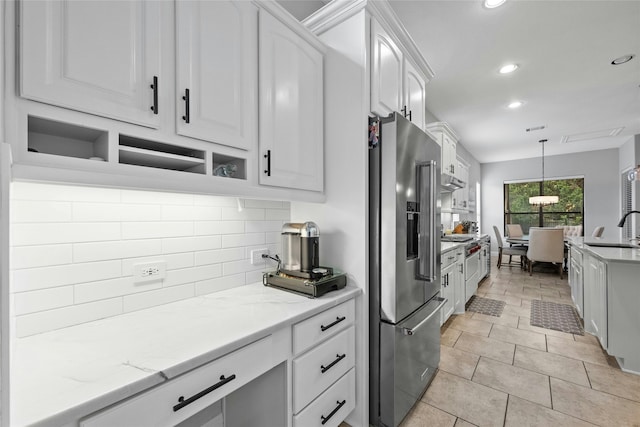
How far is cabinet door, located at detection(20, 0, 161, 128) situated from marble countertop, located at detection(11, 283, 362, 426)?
2.49ft

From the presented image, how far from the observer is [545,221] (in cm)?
807

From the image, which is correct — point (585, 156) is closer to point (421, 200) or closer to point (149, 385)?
point (421, 200)

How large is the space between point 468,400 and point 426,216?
128 centimetres

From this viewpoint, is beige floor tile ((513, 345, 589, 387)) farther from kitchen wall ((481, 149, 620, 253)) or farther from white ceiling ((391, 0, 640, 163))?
kitchen wall ((481, 149, 620, 253))

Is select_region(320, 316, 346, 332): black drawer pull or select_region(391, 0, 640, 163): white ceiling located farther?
select_region(391, 0, 640, 163): white ceiling

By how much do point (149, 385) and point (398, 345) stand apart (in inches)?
51.6

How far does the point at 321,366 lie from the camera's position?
139 cm

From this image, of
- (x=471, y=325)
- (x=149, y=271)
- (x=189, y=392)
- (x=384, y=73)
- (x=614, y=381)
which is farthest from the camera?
(x=471, y=325)

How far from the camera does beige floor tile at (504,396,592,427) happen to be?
5.67 feet

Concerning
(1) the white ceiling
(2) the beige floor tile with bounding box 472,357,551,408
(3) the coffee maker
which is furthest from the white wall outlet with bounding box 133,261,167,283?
(1) the white ceiling

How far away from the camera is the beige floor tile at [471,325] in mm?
3078

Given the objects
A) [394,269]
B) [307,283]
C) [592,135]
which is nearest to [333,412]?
[307,283]

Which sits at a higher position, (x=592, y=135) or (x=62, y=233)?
(x=592, y=135)

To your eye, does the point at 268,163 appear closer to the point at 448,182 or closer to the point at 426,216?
the point at 426,216
